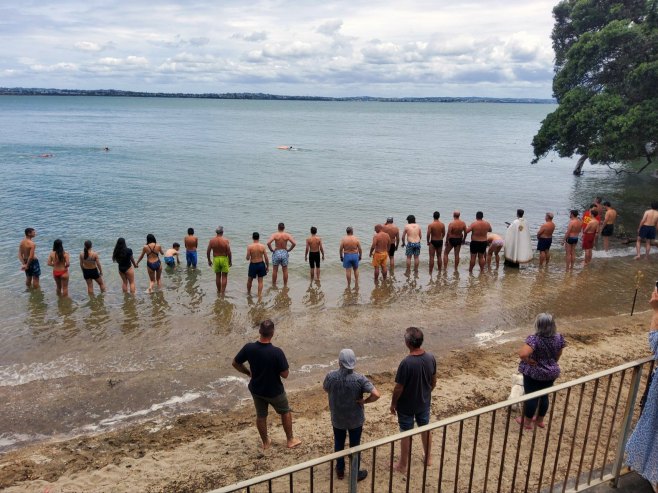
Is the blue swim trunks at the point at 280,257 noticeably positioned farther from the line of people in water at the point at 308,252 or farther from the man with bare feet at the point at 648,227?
the man with bare feet at the point at 648,227

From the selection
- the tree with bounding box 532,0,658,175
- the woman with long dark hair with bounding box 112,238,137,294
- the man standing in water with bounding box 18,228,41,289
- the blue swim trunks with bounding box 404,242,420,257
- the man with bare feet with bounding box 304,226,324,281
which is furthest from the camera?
the tree with bounding box 532,0,658,175

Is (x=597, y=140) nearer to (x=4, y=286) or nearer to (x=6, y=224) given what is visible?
(x=4, y=286)

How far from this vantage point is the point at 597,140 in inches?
799

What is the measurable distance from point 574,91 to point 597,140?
2.45 meters

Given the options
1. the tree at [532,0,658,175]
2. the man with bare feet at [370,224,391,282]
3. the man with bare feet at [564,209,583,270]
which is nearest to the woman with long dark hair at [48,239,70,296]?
the man with bare feet at [370,224,391,282]

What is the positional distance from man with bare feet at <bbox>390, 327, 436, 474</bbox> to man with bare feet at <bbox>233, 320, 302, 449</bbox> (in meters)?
1.29

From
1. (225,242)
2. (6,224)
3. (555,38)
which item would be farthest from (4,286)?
(555,38)

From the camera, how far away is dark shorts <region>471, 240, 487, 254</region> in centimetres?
1386

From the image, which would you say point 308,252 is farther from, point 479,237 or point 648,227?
point 648,227

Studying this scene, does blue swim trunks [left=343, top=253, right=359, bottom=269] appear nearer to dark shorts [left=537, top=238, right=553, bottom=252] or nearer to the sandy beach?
the sandy beach

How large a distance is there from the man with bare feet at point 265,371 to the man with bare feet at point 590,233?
11644mm

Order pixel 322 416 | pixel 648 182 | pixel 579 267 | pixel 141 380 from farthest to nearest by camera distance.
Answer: pixel 648 182 → pixel 579 267 → pixel 141 380 → pixel 322 416

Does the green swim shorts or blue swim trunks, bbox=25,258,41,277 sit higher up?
the green swim shorts

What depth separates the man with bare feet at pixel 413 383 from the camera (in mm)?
4995
